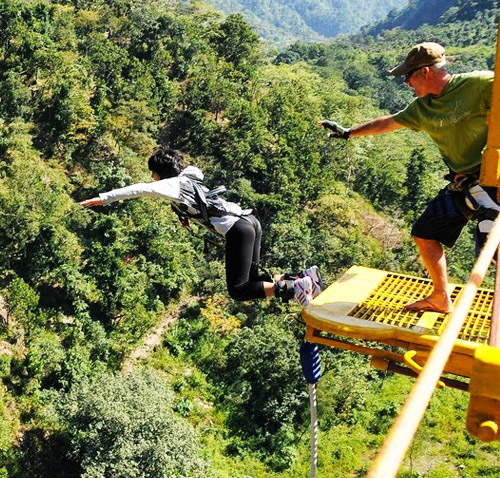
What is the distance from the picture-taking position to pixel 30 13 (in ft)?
88.9

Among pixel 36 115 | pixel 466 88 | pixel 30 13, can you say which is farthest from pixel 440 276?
pixel 30 13

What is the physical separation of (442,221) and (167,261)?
60.7ft

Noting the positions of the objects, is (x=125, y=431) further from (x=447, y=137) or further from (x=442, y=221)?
(x=447, y=137)

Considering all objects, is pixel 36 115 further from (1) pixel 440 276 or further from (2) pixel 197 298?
(1) pixel 440 276

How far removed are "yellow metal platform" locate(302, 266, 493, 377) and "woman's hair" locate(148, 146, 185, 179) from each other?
1.30 meters

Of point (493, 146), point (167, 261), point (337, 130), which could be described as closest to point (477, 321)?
point (493, 146)

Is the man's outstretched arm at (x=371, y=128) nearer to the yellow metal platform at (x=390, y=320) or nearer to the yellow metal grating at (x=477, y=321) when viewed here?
the yellow metal platform at (x=390, y=320)

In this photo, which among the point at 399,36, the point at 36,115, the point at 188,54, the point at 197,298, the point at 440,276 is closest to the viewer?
the point at 440,276

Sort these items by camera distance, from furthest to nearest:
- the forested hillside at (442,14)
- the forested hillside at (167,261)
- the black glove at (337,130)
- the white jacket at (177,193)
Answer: the forested hillside at (442,14)
the forested hillside at (167,261)
the black glove at (337,130)
the white jacket at (177,193)

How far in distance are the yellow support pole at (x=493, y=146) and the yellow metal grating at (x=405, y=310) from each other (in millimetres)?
807

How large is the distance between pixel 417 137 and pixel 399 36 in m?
42.0

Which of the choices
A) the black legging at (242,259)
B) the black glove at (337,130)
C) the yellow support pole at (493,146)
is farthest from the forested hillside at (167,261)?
the yellow support pole at (493,146)

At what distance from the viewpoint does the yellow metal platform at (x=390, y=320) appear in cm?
262

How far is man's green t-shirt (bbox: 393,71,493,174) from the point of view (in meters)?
2.64
